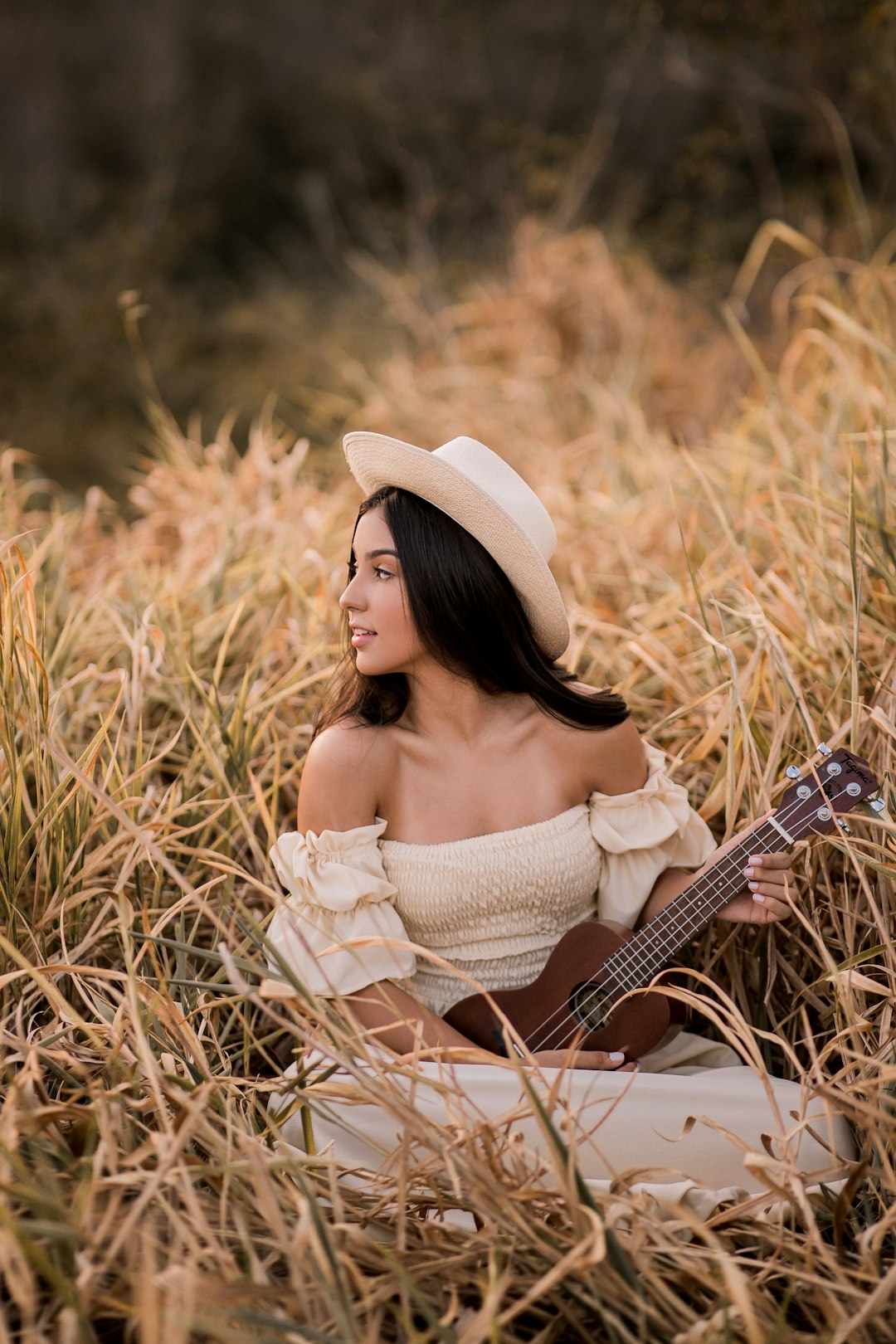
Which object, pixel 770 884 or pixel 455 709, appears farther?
pixel 455 709

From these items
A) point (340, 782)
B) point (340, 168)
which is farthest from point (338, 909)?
point (340, 168)

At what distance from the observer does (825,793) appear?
192cm

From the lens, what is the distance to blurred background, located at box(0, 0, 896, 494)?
229 inches

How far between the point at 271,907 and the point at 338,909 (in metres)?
0.62

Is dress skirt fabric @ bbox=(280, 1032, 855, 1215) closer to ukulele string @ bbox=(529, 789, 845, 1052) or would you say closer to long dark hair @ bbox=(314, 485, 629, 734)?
ukulele string @ bbox=(529, 789, 845, 1052)

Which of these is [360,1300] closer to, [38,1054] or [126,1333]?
[126,1333]

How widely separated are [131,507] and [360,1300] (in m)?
5.62

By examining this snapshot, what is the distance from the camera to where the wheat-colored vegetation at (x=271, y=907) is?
4.69 ft

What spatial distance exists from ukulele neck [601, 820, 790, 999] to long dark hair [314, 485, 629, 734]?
331mm

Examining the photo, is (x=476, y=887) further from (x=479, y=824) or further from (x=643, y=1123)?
(x=643, y=1123)

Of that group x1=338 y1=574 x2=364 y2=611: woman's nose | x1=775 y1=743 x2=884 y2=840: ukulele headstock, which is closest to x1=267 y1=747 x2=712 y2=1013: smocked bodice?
x1=775 y1=743 x2=884 y2=840: ukulele headstock

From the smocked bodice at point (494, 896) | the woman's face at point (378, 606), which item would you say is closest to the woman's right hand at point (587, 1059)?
the smocked bodice at point (494, 896)

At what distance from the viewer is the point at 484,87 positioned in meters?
10.6

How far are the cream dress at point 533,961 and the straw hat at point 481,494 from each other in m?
0.45
